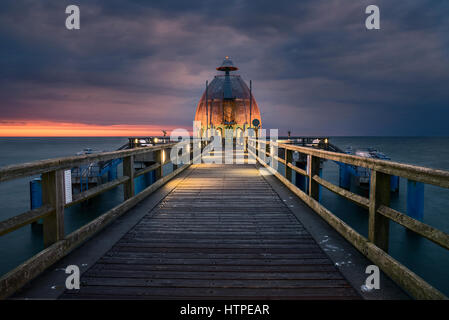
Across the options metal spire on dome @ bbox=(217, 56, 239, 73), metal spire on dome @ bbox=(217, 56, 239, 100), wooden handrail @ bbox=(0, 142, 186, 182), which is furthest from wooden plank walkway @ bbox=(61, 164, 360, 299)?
metal spire on dome @ bbox=(217, 56, 239, 73)

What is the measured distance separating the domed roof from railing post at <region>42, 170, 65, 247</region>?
45235 mm

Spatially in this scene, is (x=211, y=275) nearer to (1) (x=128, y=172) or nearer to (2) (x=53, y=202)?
(2) (x=53, y=202)

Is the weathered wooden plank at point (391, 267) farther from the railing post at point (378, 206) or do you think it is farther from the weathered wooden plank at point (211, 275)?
the weathered wooden plank at point (211, 275)

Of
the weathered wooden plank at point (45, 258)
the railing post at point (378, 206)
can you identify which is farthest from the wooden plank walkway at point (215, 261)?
the railing post at point (378, 206)

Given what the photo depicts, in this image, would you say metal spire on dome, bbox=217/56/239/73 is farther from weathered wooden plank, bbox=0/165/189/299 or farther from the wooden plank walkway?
weathered wooden plank, bbox=0/165/189/299

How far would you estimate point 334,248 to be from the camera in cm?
381

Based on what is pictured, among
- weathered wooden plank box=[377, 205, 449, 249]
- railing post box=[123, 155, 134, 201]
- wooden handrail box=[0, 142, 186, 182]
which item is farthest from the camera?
railing post box=[123, 155, 134, 201]

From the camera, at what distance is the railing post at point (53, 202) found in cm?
324

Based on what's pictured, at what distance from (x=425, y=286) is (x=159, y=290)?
2308 mm

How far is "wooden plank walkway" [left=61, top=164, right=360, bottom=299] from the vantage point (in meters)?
2.77

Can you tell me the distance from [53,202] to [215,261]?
1919 millimetres
